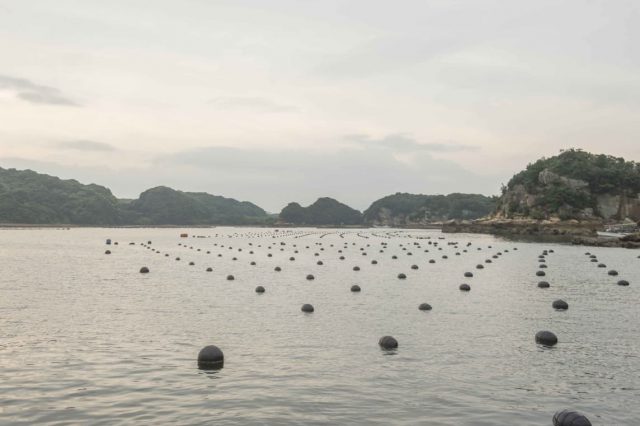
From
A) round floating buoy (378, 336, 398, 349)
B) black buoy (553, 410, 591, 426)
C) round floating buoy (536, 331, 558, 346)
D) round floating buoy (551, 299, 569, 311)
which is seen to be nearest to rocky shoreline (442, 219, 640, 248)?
round floating buoy (551, 299, 569, 311)

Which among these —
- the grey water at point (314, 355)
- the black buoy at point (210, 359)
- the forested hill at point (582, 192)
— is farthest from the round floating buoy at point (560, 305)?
the forested hill at point (582, 192)

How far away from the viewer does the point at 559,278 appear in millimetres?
46812

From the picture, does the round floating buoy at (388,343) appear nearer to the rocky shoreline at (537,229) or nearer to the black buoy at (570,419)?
the black buoy at (570,419)

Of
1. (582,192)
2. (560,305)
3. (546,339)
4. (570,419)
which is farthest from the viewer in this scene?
(582,192)

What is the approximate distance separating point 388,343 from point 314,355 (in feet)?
9.46

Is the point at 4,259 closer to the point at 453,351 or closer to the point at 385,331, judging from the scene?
the point at 385,331

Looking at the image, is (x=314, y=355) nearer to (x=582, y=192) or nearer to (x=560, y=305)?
(x=560, y=305)

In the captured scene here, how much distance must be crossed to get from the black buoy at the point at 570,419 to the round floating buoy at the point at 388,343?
8285 millimetres

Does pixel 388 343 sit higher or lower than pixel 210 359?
higher

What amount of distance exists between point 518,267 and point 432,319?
1329 inches

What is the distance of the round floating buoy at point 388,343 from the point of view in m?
20.6

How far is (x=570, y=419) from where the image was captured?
483 inches

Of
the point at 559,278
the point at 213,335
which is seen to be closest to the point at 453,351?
the point at 213,335

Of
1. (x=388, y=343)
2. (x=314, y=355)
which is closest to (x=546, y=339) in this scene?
(x=388, y=343)
